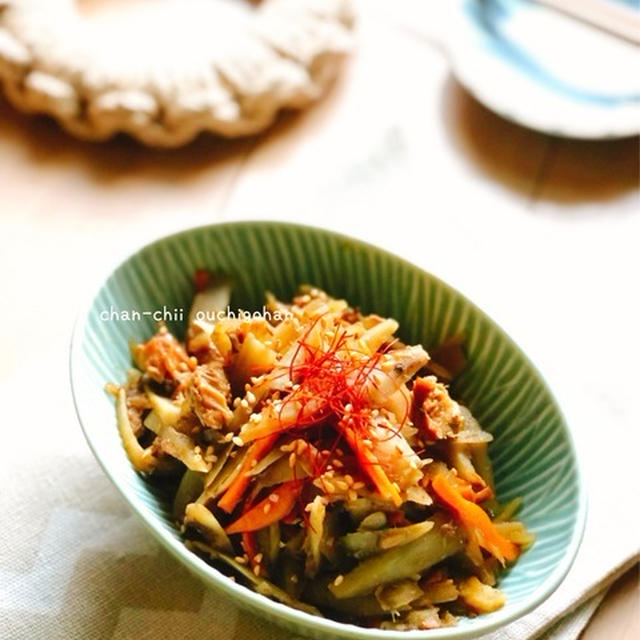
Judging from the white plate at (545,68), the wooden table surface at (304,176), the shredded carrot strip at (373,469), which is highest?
the white plate at (545,68)

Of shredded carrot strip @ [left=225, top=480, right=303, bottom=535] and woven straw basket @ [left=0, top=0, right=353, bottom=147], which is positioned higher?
woven straw basket @ [left=0, top=0, right=353, bottom=147]

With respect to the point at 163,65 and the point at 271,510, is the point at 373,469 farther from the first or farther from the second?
the point at 163,65

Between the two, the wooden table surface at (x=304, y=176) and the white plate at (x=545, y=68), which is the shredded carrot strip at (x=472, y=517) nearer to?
the wooden table surface at (x=304, y=176)

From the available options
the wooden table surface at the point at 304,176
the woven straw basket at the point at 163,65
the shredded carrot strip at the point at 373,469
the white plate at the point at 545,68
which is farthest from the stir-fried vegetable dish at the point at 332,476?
the white plate at the point at 545,68

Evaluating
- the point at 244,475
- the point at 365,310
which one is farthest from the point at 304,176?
the point at 244,475

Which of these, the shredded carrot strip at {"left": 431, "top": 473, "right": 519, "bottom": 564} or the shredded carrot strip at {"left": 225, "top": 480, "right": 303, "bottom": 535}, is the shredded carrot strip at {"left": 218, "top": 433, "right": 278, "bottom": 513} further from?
the shredded carrot strip at {"left": 431, "top": 473, "right": 519, "bottom": 564}

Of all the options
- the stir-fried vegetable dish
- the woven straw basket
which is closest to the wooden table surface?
the woven straw basket

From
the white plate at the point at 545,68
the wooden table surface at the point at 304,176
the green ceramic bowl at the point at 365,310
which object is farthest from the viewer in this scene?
the white plate at the point at 545,68
